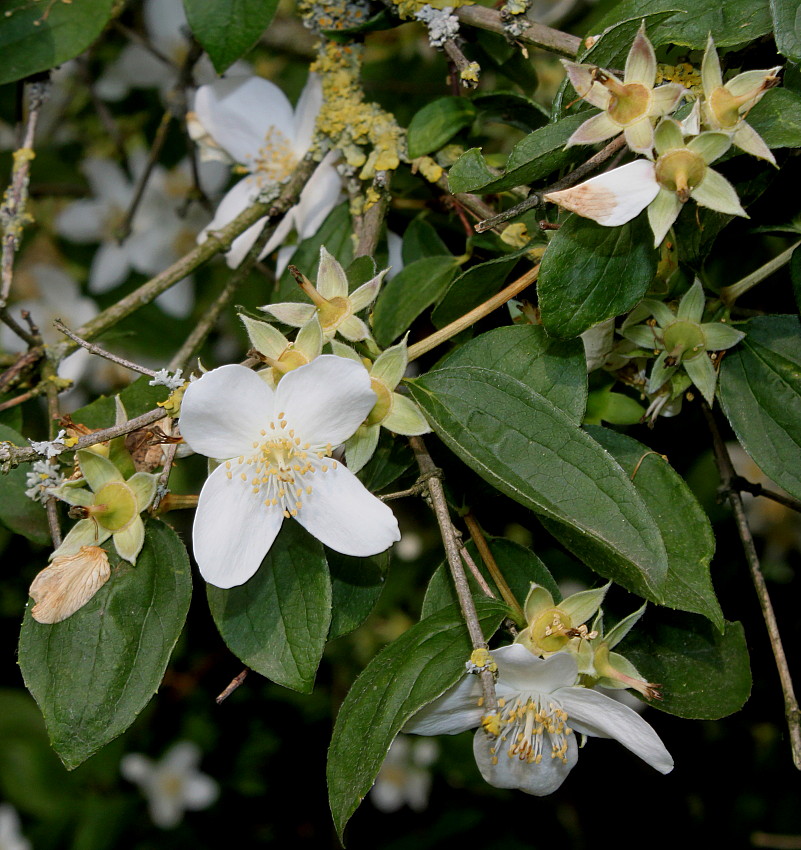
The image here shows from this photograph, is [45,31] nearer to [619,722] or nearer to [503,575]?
[503,575]

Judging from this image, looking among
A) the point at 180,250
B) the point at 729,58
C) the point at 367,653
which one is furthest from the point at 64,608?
the point at 367,653

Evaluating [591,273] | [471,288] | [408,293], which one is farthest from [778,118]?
[408,293]

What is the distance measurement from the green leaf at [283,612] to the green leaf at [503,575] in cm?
11

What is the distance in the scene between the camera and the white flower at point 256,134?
3.63 feet

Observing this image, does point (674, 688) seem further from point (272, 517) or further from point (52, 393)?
point (52, 393)

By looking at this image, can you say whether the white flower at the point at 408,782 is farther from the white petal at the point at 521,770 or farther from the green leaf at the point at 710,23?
the green leaf at the point at 710,23

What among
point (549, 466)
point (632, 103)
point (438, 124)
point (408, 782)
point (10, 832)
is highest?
point (632, 103)

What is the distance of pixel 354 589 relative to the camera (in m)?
0.85

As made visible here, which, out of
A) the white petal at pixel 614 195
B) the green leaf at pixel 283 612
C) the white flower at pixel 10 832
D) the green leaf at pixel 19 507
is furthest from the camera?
the white flower at pixel 10 832

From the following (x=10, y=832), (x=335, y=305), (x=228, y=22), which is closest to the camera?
(x=335, y=305)

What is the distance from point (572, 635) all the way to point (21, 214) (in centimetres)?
82

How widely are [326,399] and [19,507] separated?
385 millimetres

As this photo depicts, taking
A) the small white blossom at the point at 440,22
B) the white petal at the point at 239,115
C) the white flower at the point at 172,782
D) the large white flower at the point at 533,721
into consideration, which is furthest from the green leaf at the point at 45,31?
the white flower at the point at 172,782

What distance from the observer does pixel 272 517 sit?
790 mm
